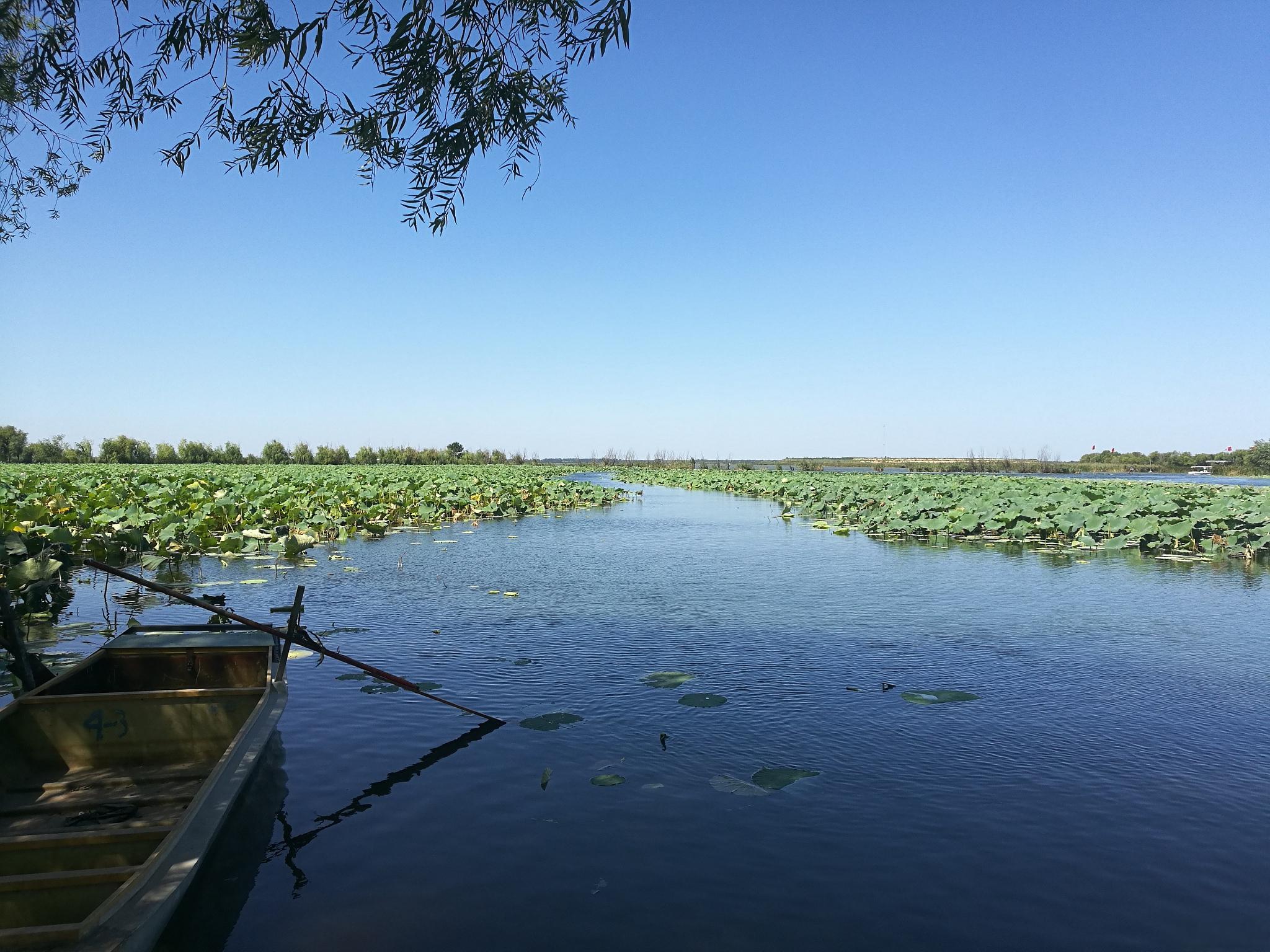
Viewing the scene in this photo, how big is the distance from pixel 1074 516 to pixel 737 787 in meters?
15.5

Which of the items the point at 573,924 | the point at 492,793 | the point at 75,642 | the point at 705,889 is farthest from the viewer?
the point at 75,642

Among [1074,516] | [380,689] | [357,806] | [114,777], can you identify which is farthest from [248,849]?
[1074,516]

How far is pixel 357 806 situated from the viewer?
429 centimetres

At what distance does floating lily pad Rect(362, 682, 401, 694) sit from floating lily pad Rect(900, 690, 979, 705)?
13.4 ft

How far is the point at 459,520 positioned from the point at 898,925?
19.9m

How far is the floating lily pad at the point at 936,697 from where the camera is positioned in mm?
5977

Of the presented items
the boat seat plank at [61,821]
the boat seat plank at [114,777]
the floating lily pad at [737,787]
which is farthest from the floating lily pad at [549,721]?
the boat seat plank at [61,821]

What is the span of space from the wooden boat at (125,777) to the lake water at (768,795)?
0.47 metres

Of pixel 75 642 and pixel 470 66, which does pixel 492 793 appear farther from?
pixel 75 642

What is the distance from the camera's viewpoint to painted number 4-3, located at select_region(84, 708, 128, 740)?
416cm

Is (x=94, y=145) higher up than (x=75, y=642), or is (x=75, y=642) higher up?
(x=94, y=145)

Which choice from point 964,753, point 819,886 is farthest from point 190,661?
point 964,753

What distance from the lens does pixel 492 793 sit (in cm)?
444

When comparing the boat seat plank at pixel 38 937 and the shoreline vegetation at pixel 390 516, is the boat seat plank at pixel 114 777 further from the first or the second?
the boat seat plank at pixel 38 937
